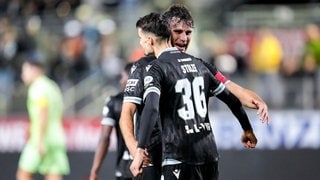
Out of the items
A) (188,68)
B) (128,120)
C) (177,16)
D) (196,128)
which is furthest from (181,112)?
(177,16)

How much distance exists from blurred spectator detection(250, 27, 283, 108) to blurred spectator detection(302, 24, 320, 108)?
0.51m

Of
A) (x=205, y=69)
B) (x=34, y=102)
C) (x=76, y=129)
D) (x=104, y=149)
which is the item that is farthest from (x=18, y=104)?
(x=205, y=69)

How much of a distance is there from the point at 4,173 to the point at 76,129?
144cm

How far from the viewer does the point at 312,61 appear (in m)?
18.0

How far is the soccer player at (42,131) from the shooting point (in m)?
14.0

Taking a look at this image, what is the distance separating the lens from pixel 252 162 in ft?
56.9

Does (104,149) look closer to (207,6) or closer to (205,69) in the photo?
Result: (205,69)

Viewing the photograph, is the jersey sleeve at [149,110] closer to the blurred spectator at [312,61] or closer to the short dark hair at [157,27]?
the short dark hair at [157,27]

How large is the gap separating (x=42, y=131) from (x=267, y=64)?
5716mm

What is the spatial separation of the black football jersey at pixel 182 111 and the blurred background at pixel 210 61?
8.29 m

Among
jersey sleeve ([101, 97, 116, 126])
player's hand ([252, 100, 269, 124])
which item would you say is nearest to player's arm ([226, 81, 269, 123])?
player's hand ([252, 100, 269, 124])

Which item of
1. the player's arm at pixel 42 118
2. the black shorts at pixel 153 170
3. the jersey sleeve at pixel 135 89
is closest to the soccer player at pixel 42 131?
the player's arm at pixel 42 118

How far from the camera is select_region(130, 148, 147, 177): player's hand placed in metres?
8.27

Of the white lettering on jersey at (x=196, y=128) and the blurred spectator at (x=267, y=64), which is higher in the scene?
the blurred spectator at (x=267, y=64)
